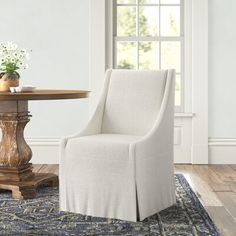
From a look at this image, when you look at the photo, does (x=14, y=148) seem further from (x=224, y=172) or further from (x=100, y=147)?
(x=224, y=172)

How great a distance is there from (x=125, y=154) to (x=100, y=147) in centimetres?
18

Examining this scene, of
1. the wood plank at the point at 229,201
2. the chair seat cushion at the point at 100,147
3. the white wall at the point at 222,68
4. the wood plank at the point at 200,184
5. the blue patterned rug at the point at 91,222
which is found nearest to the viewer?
the blue patterned rug at the point at 91,222

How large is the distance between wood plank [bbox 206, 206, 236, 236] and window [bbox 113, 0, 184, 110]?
7.38 feet

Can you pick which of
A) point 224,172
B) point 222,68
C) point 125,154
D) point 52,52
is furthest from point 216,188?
point 52,52

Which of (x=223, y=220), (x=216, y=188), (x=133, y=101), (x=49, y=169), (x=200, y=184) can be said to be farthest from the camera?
(x=49, y=169)

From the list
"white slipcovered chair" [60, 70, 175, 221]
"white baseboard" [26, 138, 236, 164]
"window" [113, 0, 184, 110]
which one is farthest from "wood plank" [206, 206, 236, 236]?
"window" [113, 0, 184, 110]

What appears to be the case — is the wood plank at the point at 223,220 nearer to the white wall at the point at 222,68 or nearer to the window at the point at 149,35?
the white wall at the point at 222,68

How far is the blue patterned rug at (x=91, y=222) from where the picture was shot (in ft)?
10.1

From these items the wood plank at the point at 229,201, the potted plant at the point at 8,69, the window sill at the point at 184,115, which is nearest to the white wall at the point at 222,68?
the window sill at the point at 184,115

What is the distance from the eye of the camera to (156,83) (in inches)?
147

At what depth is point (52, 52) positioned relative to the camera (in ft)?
18.7

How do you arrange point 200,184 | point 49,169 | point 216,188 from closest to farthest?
point 216,188 → point 200,184 → point 49,169

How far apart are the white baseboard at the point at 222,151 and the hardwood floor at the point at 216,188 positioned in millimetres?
150

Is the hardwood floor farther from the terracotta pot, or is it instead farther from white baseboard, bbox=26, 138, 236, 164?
the terracotta pot
